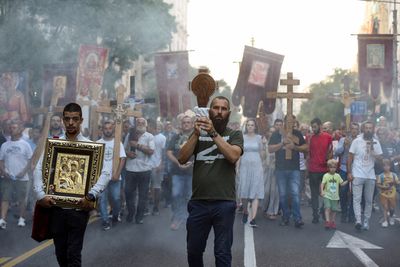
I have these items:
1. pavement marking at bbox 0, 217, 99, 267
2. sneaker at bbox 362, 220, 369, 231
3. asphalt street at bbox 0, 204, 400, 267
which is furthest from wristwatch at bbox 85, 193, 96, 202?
sneaker at bbox 362, 220, 369, 231

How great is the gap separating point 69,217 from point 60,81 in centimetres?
953

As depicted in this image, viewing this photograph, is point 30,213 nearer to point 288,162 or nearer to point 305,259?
point 288,162

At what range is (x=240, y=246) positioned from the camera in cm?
885

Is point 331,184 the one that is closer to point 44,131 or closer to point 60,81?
point 44,131

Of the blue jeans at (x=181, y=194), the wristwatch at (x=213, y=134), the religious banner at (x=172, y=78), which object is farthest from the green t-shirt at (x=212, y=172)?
the religious banner at (x=172, y=78)

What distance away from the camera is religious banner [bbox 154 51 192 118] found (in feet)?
65.5

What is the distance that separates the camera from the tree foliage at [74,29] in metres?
15.9

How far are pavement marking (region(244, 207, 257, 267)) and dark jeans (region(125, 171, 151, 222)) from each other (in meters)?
1.59

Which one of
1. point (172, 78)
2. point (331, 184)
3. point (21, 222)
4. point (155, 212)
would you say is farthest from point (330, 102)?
point (21, 222)

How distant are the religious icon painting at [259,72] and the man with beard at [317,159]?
5.51 meters

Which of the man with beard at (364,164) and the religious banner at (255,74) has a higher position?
the religious banner at (255,74)

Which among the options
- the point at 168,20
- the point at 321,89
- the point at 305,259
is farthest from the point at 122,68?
the point at 321,89

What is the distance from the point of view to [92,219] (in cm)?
1171

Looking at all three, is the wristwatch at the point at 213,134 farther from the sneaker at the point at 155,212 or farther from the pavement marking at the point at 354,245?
the sneaker at the point at 155,212
